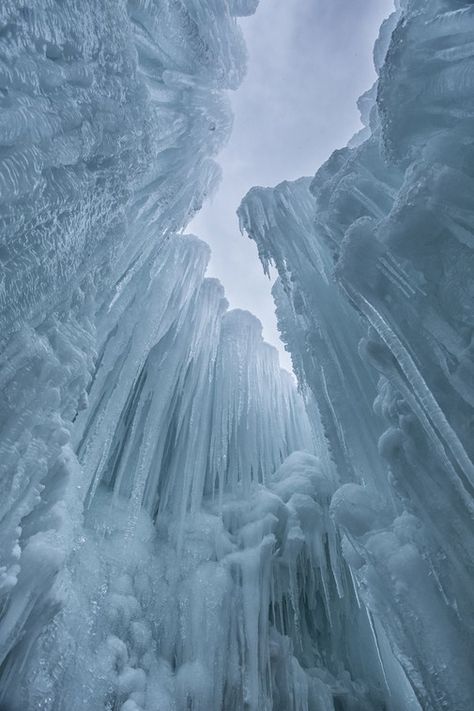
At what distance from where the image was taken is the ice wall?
4.00 meters

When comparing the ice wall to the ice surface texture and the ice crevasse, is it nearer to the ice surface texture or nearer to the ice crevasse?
the ice crevasse

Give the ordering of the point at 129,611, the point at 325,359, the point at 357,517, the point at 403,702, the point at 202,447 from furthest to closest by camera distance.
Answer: the point at 202,447 → the point at 325,359 → the point at 403,702 → the point at 129,611 → the point at 357,517

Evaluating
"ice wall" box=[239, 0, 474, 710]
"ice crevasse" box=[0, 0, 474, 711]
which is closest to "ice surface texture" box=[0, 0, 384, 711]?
"ice crevasse" box=[0, 0, 474, 711]

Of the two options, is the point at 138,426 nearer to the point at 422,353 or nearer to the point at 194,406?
the point at 194,406

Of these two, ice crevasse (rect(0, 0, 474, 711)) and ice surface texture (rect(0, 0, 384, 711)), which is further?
ice crevasse (rect(0, 0, 474, 711))

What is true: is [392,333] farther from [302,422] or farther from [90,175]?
[302,422]

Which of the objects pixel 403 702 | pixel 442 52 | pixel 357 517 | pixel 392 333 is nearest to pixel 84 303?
pixel 392 333

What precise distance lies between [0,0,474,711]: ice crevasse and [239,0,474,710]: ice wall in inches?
1.1

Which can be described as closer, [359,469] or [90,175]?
[90,175]

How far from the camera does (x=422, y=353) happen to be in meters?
4.81

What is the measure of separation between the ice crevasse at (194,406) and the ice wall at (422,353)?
3cm

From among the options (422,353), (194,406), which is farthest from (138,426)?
(422,353)

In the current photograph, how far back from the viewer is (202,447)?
9.87 metres

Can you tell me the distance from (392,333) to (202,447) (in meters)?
6.38
